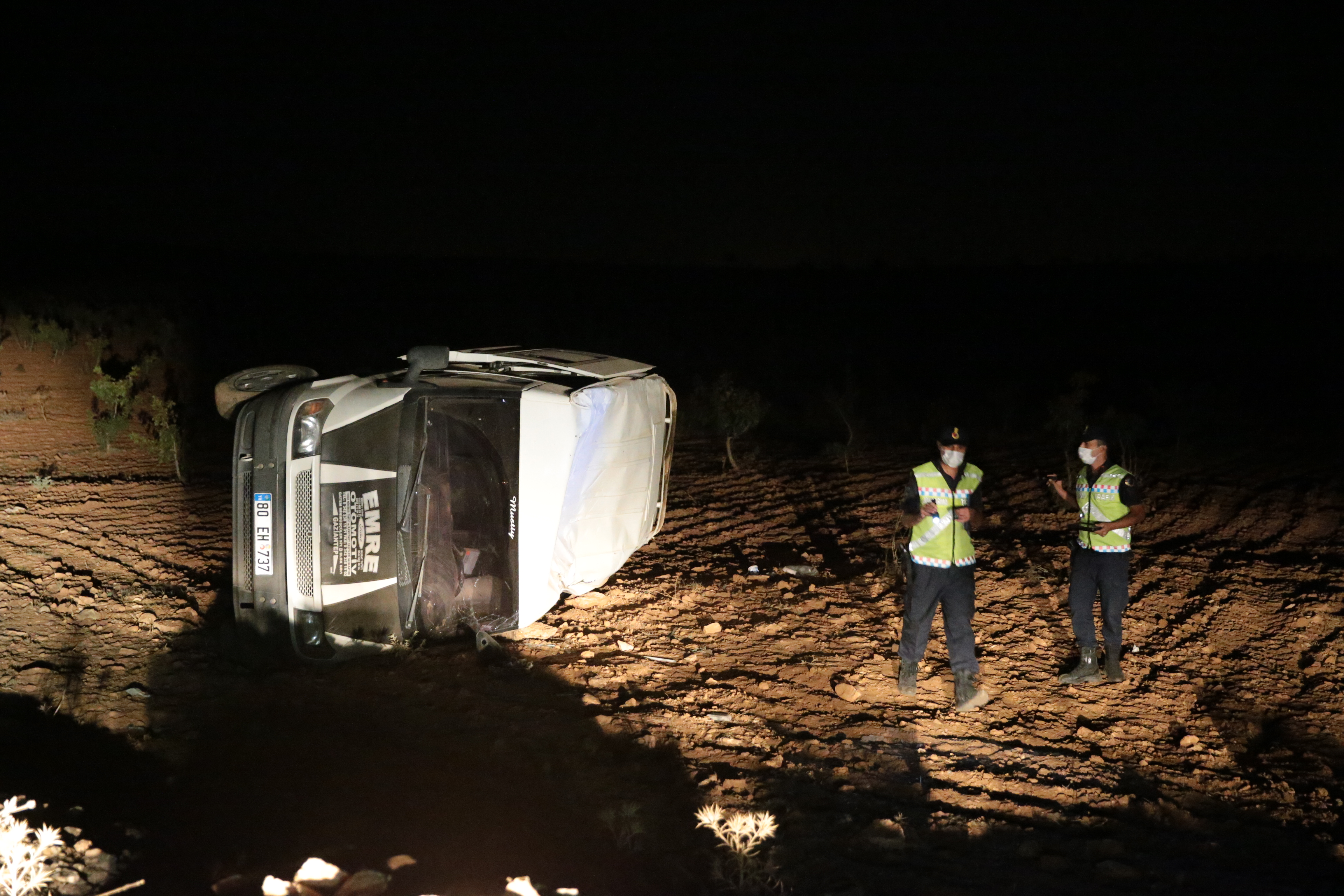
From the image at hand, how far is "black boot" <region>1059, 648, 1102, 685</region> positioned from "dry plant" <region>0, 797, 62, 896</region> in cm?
509

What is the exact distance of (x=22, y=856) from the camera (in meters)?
3.01

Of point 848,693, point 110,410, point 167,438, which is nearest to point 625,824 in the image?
point 848,693

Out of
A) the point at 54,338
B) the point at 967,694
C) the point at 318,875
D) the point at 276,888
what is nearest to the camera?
the point at 276,888

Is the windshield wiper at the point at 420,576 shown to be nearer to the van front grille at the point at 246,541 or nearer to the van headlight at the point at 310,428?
the van headlight at the point at 310,428

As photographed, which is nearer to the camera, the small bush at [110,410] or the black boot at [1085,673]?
the black boot at [1085,673]

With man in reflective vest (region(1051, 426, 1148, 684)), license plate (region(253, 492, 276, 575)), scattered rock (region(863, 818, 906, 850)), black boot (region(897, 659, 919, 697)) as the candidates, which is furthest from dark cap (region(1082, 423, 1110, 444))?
license plate (region(253, 492, 276, 575))

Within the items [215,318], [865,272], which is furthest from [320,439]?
[865,272]

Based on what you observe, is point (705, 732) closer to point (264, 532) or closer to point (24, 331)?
point (264, 532)

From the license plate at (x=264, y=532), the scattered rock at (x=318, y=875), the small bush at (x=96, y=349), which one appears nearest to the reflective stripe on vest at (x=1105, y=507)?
the scattered rock at (x=318, y=875)

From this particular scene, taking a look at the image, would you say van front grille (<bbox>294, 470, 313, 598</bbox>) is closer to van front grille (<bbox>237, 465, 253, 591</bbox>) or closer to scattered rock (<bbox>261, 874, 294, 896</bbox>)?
van front grille (<bbox>237, 465, 253, 591</bbox>)

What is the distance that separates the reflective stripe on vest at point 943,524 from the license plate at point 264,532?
3630 mm

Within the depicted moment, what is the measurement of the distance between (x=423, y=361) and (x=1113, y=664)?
4.55 meters

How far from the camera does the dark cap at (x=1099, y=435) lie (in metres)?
5.40

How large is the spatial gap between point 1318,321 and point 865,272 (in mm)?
21491
